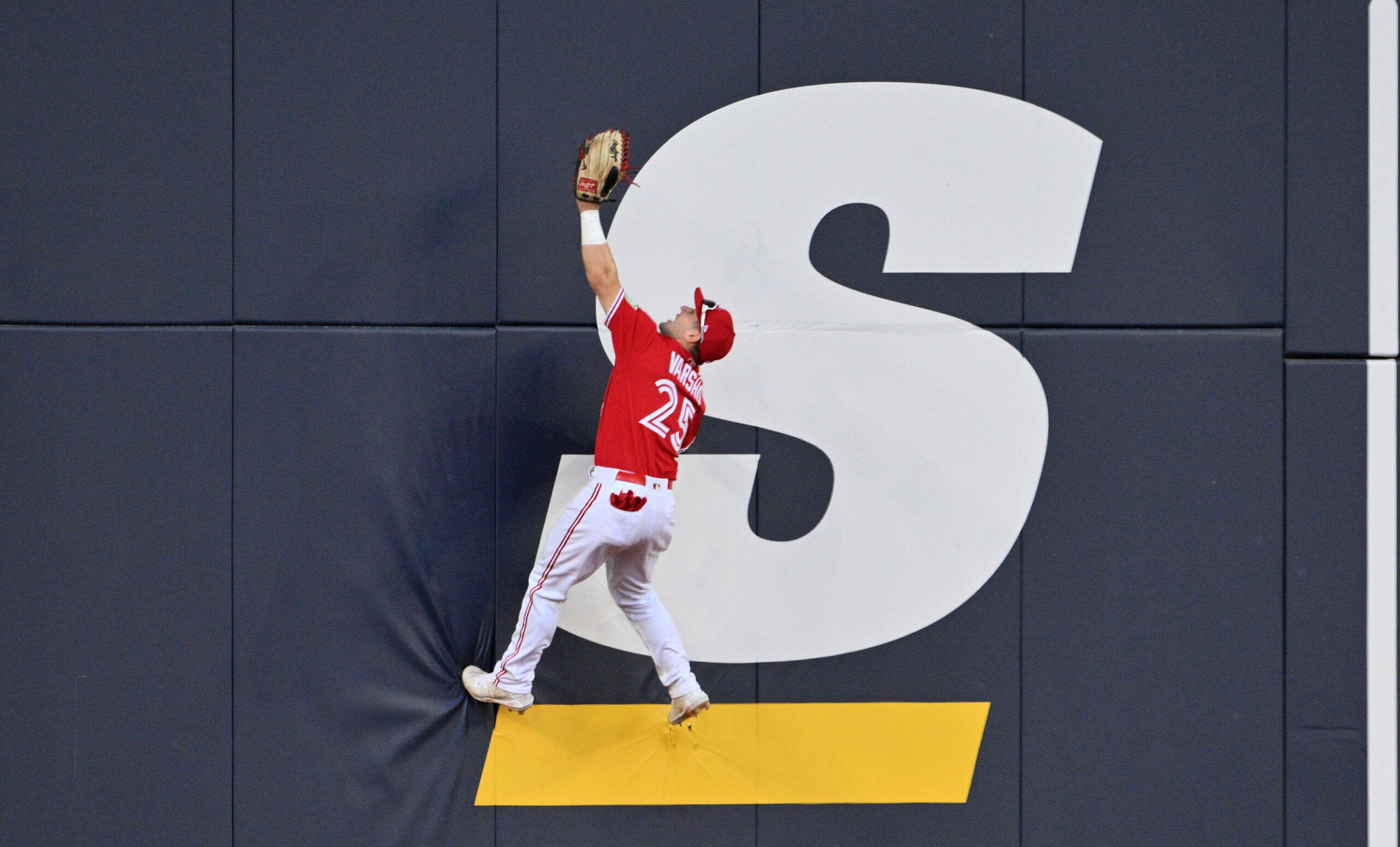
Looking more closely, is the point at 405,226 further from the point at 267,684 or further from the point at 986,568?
the point at 986,568

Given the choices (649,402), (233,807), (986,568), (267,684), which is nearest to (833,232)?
(649,402)

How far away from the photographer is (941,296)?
4461 millimetres

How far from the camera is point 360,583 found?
436 centimetres

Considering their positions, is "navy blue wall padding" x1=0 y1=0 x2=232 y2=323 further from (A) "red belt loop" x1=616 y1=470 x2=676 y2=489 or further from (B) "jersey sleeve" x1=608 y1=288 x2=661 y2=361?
(A) "red belt loop" x1=616 y1=470 x2=676 y2=489

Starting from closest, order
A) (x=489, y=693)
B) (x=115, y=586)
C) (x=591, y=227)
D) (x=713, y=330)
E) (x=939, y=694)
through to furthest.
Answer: (x=591, y=227) < (x=713, y=330) < (x=489, y=693) < (x=115, y=586) < (x=939, y=694)

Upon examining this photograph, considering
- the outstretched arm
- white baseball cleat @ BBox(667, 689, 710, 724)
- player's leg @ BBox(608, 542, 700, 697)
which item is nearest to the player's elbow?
the outstretched arm

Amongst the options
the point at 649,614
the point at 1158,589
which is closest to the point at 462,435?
the point at 649,614

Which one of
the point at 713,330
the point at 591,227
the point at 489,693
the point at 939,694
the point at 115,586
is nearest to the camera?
the point at 591,227

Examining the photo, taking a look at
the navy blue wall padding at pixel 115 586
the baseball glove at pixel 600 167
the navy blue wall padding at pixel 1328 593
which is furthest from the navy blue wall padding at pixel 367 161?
the navy blue wall padding at pixel 1328 593

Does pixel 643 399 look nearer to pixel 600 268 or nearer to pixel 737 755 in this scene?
pixel 600 268

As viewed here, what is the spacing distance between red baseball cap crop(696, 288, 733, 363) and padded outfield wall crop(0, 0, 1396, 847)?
49cm

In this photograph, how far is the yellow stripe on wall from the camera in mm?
4363

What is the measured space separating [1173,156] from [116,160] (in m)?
4.51

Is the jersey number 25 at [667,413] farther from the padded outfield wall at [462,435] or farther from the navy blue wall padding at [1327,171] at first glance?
the navy blue wall padding at [1327,171]
